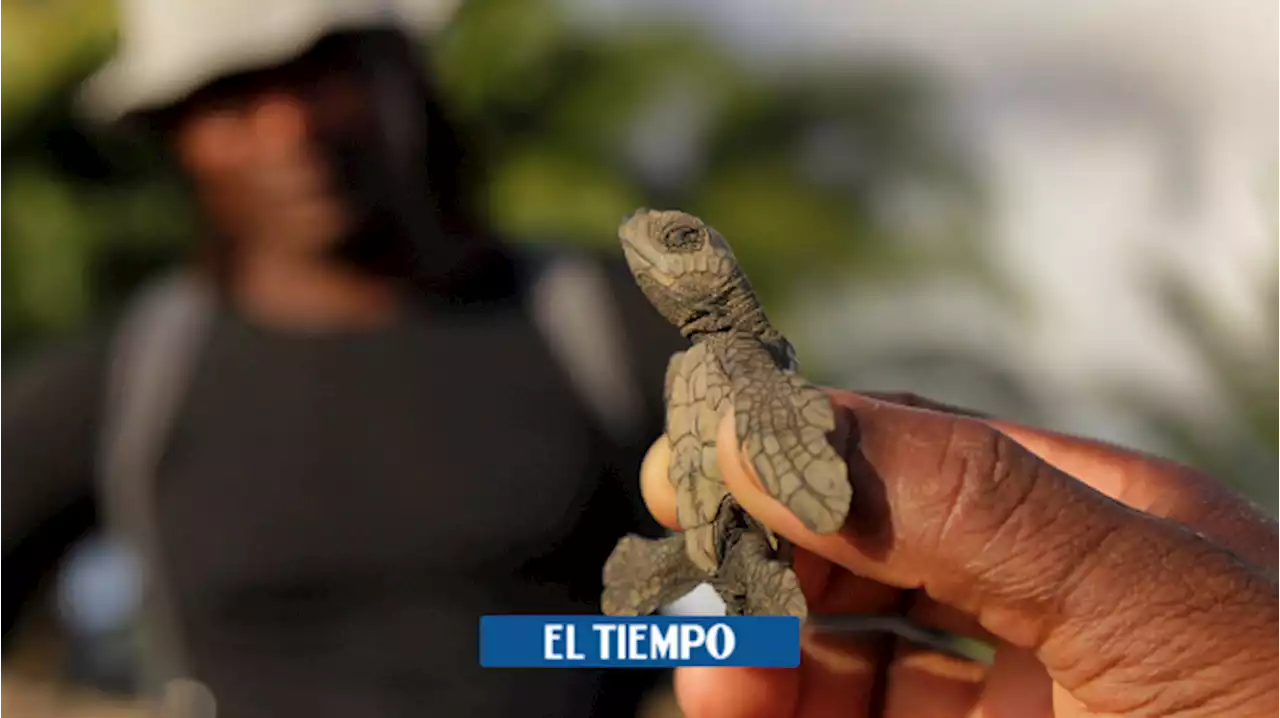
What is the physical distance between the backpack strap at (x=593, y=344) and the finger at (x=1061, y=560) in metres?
0.66

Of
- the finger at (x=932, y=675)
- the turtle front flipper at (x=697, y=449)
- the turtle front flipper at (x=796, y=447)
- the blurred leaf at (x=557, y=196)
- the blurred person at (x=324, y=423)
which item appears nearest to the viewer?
the turtle front flipper at (x=796, y=447)

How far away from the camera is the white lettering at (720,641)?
577 millimetres

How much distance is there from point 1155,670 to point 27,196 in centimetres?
342

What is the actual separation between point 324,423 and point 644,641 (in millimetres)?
714

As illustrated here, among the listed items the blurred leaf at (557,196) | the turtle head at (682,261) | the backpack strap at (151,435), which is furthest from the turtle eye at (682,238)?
the blurred leaf at (557,196)

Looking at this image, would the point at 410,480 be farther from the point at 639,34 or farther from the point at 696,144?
the point at 639,34

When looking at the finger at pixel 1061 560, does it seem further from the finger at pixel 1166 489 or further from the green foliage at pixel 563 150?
the green foliage at pixel 563 150

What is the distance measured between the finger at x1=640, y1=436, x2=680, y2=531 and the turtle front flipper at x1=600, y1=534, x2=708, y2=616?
2 centimetres

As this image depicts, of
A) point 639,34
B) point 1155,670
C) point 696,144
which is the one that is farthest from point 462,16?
point 1155,670

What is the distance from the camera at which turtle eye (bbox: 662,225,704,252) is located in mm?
608

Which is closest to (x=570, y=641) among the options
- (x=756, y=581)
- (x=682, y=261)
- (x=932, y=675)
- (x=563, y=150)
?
(x=756, y=581)

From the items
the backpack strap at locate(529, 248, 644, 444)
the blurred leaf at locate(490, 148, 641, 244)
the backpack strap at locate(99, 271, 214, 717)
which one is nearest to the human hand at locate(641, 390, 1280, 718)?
the backpack strap at locate(529, 248, 644, 444)

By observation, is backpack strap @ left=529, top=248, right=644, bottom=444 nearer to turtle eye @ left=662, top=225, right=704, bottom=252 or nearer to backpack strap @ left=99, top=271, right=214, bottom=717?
backpack strap @ left=99, top=271, right=214, bottom=717

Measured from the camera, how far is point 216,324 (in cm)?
120
